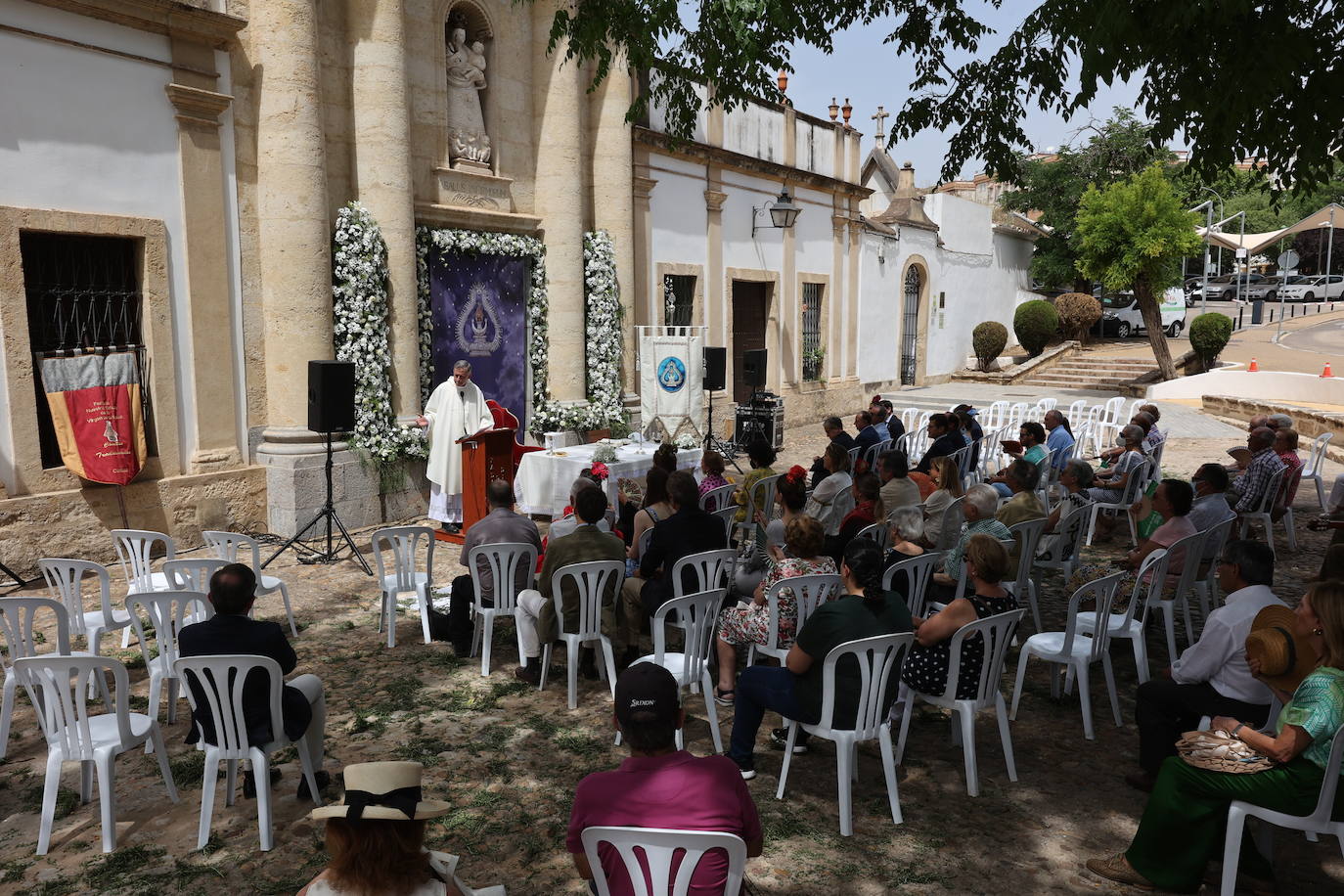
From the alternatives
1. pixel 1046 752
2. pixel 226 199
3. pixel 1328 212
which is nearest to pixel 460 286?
pixel 226 199

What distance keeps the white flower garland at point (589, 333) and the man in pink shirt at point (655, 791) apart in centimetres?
886

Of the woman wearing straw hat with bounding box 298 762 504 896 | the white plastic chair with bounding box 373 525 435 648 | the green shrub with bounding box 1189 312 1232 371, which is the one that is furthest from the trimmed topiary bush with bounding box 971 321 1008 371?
the woman wearing straw hat with bounding box 298 762 504 896

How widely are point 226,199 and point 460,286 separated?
2.70 m

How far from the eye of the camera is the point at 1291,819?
304cm

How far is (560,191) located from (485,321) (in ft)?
6.20

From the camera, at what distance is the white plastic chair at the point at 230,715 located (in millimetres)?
3482

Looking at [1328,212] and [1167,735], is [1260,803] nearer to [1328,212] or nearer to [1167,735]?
[1167,735]

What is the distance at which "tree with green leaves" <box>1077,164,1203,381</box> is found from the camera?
20234 mm

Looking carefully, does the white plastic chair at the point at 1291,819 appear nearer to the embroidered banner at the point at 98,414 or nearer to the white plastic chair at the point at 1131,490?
the white plastic chair at the point at 1131,490

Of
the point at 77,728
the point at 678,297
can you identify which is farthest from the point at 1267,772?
the point at 678,297

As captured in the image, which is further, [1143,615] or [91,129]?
[91,129]

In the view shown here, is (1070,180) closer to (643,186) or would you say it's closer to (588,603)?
(643,186)

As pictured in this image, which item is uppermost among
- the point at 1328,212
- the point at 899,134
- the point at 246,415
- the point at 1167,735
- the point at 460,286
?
the point at 1328,212

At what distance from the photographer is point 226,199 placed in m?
8.52
